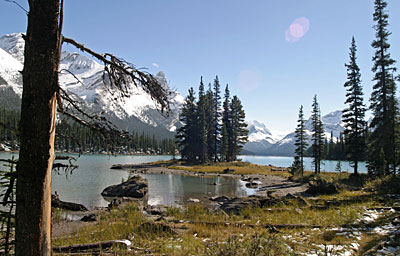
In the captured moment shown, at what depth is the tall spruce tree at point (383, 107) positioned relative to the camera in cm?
2894

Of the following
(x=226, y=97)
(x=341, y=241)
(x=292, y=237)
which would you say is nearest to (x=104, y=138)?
(x=292, y=237)

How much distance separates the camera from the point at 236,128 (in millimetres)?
72125

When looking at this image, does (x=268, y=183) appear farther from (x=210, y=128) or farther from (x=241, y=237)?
(x=210, y=128)

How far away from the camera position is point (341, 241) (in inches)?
275

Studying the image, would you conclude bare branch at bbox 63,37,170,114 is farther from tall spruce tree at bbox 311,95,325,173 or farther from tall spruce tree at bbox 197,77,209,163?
tall spruce tree at bbox 197,77,209,163

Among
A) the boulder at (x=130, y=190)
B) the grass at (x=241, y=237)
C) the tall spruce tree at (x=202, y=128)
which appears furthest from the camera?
the tall spruce tree at (x=202, y=128)

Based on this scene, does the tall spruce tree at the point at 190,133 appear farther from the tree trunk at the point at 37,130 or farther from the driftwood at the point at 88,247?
the tree trunk at the point at 37,130

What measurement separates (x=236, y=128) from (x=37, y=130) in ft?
230

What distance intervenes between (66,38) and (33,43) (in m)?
0.78

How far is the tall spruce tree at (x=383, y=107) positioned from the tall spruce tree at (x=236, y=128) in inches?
1637

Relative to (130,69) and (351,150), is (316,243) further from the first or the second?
(351,150)

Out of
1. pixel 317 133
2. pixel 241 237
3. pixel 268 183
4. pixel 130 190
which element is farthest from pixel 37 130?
pixel 317 133

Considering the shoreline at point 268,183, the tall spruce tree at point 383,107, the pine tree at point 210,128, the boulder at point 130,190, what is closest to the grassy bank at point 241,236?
the shoreline at point 268,183

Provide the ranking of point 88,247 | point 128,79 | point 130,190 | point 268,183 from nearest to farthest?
point 128,79
point 88,247
point 130,190
point 268,183
